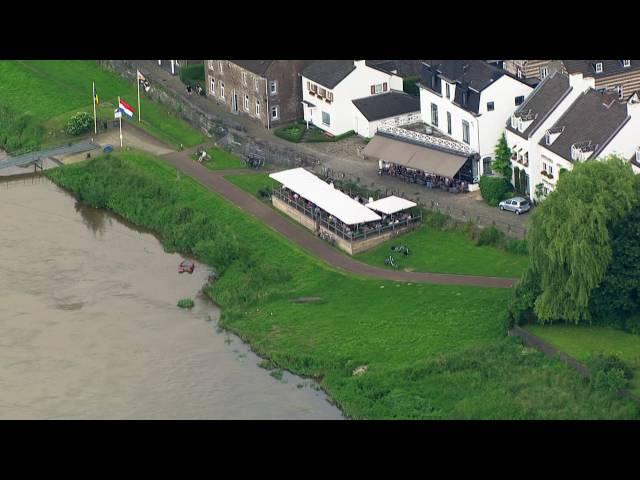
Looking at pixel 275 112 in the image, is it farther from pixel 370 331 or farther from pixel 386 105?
pixel 370 331

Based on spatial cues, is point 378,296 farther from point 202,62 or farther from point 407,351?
point 202,62

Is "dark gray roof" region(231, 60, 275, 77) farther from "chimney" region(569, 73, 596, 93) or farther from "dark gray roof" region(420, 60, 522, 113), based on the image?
"chimney" region(569, 73, 596, 93)

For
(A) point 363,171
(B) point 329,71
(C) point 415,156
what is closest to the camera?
(C) point 415,156

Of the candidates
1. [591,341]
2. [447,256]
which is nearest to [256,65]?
[447,256]

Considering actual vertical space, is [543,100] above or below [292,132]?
above

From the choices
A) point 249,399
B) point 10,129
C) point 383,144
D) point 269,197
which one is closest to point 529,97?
point 383,144

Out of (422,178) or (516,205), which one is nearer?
(516,205)

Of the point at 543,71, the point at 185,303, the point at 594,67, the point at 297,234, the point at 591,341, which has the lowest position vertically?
the point at 185,303
